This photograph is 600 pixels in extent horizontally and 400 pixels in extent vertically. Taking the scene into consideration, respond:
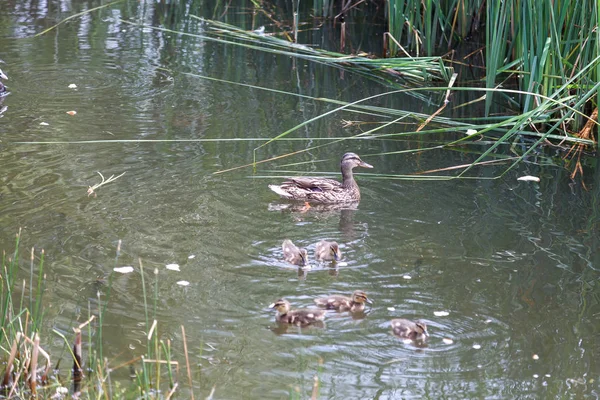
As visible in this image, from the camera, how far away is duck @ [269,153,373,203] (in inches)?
303

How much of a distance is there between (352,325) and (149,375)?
143cm

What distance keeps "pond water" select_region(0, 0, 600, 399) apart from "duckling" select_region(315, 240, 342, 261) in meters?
0.09

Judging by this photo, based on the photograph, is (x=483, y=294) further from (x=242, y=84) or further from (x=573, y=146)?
(x=242, y=84)

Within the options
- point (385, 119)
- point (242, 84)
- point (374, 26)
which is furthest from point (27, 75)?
point (374, 26)

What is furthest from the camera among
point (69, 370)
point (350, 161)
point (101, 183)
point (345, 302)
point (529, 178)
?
point (529, 178)

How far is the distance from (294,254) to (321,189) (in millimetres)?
1637

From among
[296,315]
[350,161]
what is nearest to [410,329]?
[296,315]

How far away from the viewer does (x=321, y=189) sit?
7906mm

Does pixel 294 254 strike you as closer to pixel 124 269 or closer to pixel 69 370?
pixel 124 269

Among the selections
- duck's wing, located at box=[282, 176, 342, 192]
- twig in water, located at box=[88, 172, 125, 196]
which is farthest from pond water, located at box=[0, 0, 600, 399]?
duck's wing, located at box=[282, 176, 342, 192]

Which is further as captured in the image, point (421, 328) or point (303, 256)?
point (303, 256)

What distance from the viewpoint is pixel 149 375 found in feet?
15.3

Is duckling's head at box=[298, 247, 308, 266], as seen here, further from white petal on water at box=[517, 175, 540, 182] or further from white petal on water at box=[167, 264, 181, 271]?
white petal on water at box=[517, 175, 540, 182]

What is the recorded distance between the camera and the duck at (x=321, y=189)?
25.3 ft
